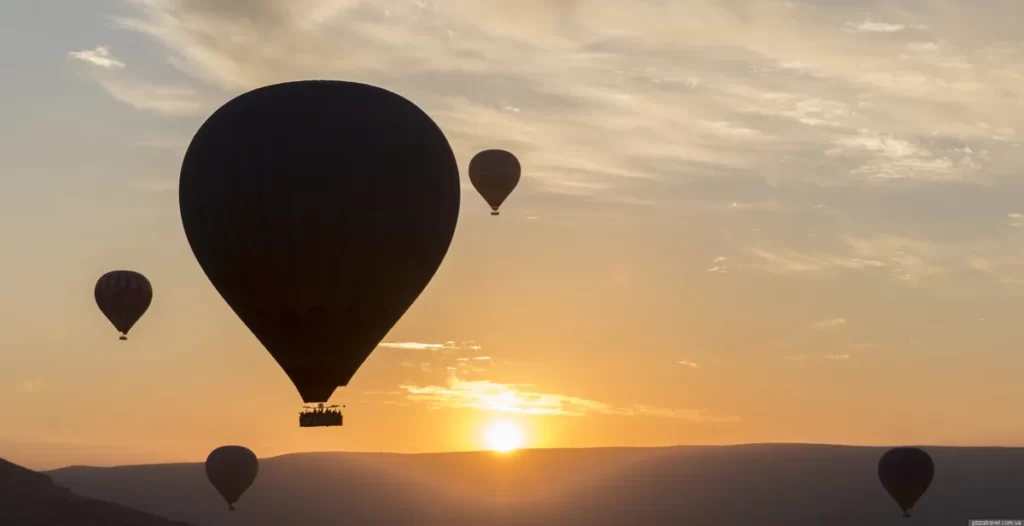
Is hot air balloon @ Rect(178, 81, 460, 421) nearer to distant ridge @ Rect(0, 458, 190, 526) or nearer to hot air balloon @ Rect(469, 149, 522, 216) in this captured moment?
hot air balloon @ Rect(469, 149, 522, 216)

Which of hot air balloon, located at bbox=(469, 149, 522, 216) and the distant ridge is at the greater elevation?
the distant ridge

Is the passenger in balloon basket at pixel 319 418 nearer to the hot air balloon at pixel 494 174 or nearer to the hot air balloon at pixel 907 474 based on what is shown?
the hot air balloon at pixel 494 174

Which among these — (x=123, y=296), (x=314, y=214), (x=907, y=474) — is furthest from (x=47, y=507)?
(x=314, y=214)

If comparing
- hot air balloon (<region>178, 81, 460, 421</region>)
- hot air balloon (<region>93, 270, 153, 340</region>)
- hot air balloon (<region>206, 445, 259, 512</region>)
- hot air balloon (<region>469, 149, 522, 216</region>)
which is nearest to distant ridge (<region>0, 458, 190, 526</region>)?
hot air balloon (<region>206, 445, 259, 512</region>)

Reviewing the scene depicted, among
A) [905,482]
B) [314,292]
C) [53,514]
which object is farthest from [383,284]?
[53,514]

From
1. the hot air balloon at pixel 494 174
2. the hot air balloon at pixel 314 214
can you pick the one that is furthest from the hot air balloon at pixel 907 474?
the hot air balloon at pixel 314 214

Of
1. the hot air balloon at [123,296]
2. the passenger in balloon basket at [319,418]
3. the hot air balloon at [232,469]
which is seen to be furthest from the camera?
the hot air balloon at [232,469]

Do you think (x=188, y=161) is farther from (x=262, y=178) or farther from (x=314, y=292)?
(x=314, y=292)

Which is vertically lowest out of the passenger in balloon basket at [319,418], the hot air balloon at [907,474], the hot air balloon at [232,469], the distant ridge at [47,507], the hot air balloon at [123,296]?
the passenger in balloon basket at [319,418]
